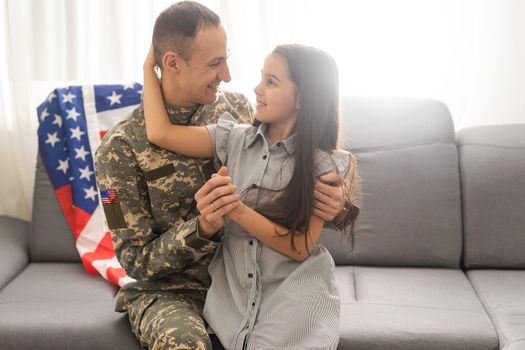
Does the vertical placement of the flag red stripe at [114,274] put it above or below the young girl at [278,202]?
below

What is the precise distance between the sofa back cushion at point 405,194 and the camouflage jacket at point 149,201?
77 cm

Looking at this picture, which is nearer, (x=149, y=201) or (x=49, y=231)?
(x=149, y=201)

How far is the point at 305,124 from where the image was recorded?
1.80m

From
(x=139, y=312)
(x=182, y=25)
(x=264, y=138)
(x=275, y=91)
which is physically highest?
(x=182, y=25)

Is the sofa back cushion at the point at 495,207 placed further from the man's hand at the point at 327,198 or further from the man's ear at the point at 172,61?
the man's ear at the point at 172,61

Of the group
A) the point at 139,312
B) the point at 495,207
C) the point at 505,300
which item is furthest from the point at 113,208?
the point at 495,207

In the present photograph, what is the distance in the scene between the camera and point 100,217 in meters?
2.67

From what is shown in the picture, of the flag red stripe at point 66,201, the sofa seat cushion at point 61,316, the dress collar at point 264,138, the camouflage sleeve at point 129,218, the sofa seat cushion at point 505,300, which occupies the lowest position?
the sofa seat cushion at point 505,300

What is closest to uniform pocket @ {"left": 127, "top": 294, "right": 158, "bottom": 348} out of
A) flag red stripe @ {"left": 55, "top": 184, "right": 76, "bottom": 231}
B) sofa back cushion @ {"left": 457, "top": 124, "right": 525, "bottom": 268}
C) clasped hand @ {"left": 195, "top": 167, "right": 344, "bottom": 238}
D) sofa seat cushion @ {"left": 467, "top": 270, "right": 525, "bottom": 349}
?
clasped hand @ {"left": 195, "top": 167, "right": 344, "bottom": 238}

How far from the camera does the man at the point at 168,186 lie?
1847 millimetres

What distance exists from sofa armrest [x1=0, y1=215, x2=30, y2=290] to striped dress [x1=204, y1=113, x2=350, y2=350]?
931 mm

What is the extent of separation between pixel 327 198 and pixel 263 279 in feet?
0.87

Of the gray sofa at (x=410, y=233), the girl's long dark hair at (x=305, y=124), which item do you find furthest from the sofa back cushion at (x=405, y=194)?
the girl's long dark hair at (x=305, y=124)

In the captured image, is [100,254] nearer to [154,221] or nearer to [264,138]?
[154,221]
